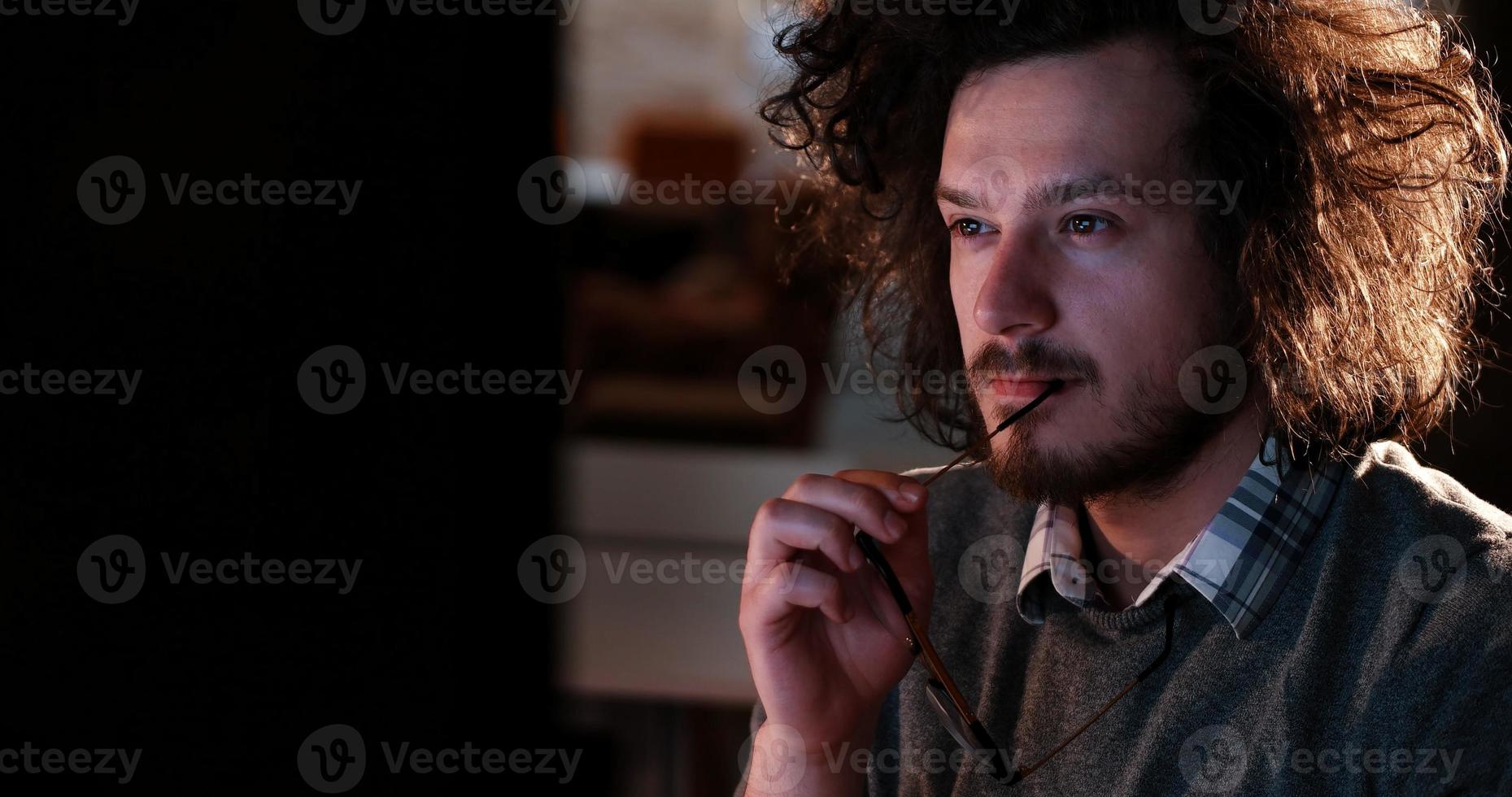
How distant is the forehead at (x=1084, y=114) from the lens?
3.90 feet

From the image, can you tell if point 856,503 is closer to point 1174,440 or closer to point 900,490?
point 900,490

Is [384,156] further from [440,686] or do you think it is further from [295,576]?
[440,686]

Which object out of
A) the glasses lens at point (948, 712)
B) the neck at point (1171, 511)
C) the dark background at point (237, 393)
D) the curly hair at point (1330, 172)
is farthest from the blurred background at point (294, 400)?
the glasses lens at point (948, 712)

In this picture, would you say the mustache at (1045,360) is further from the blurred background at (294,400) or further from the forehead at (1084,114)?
the blurred background at (294,400)

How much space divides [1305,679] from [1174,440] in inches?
10.6

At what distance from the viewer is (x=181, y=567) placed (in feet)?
4.75

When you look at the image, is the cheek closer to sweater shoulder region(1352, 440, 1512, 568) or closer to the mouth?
the mouth

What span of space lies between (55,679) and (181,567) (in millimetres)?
186

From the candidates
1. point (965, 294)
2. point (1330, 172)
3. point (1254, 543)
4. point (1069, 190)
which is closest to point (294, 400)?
point (965, 294)

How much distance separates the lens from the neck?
125 cm

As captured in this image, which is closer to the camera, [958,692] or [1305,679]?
[1305,679]

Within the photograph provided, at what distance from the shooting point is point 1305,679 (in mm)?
1054

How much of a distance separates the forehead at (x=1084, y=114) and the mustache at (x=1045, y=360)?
0.57 feet

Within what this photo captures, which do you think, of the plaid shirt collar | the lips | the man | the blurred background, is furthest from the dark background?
the plaid shirt collar
